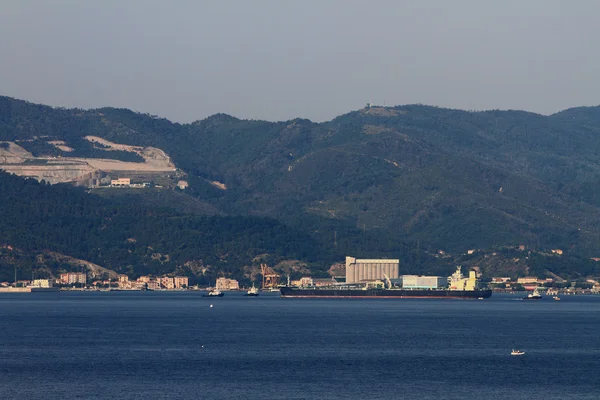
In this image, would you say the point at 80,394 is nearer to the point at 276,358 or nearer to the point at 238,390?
the point at 238,390

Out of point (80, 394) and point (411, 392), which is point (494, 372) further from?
point (80, 394)

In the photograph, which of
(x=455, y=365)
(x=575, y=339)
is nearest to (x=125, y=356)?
(x=455, y=365)

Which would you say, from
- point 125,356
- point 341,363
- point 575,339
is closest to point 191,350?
point 125,356

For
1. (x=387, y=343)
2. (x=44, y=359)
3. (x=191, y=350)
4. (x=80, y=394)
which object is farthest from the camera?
(x=387, y=343)

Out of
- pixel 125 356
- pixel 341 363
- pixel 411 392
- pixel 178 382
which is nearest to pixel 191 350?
pixel 125 356

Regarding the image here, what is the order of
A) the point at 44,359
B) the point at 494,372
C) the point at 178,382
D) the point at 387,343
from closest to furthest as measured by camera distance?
the point at 178,382 → the point at 494,372 → the point at 44,359 → the point at 387,343

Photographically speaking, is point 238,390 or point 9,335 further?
point 9,335

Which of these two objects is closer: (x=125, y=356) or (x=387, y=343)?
(x=125, y=356)

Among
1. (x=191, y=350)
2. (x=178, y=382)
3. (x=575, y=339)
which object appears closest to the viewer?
(x=178, y=382)

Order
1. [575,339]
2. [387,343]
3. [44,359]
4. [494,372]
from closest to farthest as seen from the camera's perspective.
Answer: [494,372], [44,359], [387,343], [575,339]
